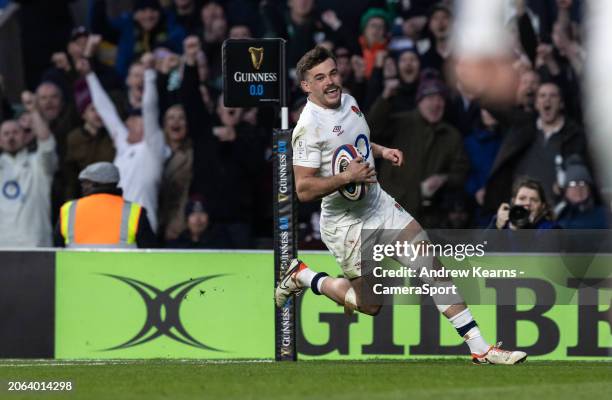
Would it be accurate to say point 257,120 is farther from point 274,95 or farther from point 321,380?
point 321,380

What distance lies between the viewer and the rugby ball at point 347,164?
425 inches

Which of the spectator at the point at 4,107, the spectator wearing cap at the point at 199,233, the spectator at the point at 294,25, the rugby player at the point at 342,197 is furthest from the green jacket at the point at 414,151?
the rugby player at the point at 342,197

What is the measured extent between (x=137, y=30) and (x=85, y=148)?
4.84 feet

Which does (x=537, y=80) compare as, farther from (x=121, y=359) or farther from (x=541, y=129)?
(x=121, y=359)

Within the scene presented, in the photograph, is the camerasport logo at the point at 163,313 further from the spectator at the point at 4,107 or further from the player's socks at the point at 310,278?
the spectator at the point at 4,107

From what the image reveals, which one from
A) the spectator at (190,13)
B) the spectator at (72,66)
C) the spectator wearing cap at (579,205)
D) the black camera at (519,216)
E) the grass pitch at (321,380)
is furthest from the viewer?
the spectator at (72,66)

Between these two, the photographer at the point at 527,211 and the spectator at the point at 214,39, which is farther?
the spectator at the point at 214,39

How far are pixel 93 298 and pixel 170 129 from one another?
Answer: 3.27 meters

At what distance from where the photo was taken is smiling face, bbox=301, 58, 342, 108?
35.7 feet

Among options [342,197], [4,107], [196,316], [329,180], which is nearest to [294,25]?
[4,107]

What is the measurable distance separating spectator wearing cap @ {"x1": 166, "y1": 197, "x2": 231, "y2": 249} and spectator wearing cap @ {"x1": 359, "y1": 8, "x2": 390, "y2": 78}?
87.0 inches

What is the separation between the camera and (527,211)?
12883 millimetres

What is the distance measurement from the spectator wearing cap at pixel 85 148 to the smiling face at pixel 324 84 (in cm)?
604

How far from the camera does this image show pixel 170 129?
16.3 metres
